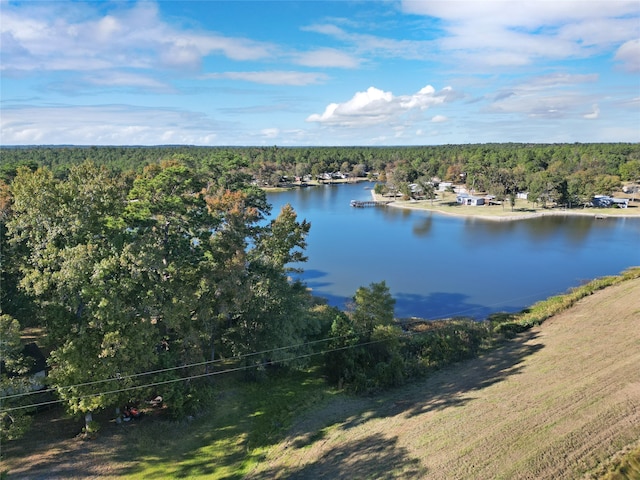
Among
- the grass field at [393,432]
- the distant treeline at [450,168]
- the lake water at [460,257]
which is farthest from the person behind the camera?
the distant treeline at [450,168]

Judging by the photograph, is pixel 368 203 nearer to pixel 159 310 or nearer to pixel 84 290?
pixel 159 310

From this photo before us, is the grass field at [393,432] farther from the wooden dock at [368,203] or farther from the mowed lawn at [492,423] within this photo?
the wooden dock at [368,203]

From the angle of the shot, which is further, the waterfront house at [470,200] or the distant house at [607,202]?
the waterfront house at [470,200]

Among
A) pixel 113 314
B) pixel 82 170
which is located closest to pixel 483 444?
pixel 113 314

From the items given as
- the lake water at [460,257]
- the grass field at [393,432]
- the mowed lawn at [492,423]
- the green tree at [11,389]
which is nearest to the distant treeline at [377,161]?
the lake water at [460,257]

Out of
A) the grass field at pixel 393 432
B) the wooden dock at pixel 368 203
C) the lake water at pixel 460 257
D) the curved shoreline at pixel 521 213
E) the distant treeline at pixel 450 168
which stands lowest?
the grass field at pixel 393 432

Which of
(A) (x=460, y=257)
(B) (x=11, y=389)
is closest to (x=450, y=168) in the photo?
(A) (x=460, y=257)

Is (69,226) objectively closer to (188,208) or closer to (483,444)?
(188,208)

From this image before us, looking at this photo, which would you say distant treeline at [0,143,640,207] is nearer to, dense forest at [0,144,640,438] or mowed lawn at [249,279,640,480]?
dense forest at [0,144,640,438]
